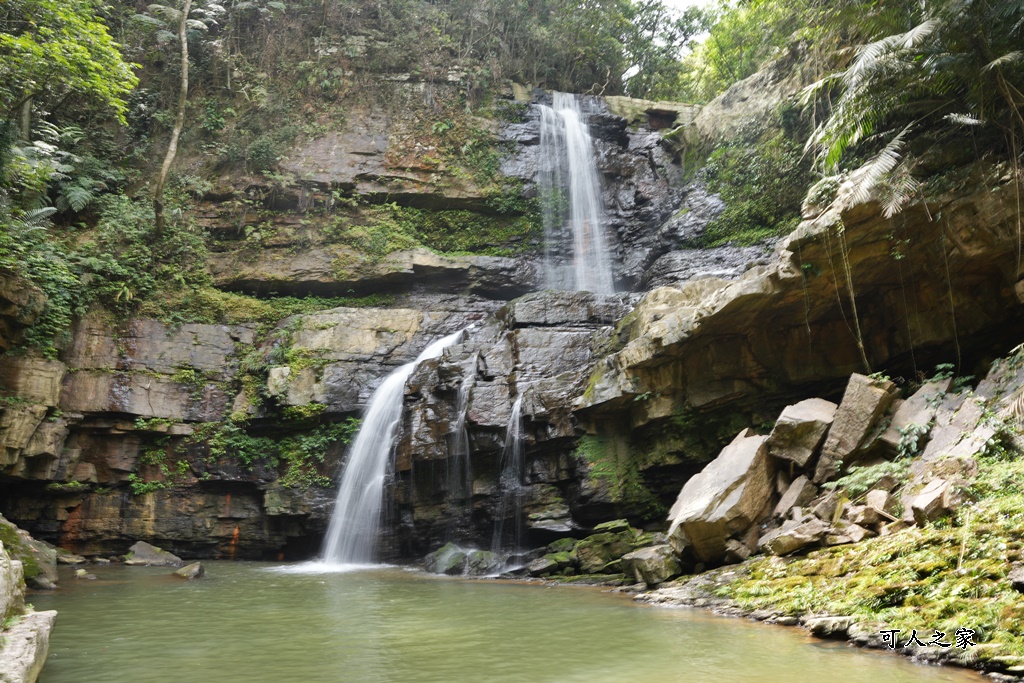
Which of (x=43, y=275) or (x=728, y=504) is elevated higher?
(x=43, y=275)

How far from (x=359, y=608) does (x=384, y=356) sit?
9.59m

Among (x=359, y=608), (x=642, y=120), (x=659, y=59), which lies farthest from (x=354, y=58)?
(x=359, y=608)

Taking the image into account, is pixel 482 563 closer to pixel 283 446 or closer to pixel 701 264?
pixel 283 446

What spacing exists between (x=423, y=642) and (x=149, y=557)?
10.8 m

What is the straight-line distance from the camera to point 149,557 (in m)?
14.8

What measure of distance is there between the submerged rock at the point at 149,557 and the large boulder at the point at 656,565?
1004cm

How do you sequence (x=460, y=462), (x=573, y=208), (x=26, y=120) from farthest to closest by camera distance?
(x=573, y=208)
(x=26, y=120)
(x=460, y=462)

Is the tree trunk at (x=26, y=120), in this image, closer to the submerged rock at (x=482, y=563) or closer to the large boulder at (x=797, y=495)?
the submerged rock at (x=482, y=563)

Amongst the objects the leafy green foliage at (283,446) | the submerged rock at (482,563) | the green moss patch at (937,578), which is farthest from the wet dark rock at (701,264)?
the green moss patch at (937,578)

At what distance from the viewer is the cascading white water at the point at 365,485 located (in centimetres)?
1552

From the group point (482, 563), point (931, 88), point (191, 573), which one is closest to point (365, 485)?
point (482, 563)

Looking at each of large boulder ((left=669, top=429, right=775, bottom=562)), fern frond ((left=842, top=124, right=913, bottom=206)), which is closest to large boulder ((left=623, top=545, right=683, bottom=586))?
large boulder ((left=669, top=429, right=775, bottom=562))

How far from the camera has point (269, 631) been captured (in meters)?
7.29

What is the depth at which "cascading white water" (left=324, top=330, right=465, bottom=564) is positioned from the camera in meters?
15.5
